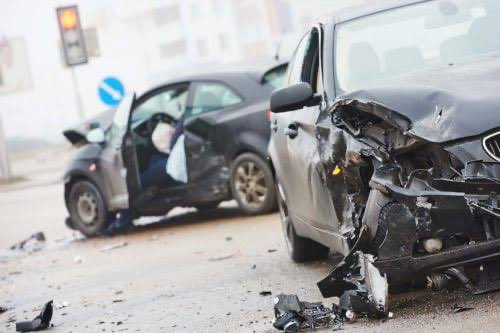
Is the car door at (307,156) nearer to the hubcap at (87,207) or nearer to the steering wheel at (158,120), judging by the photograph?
the steering wheel at (158,120)

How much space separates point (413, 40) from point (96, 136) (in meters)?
7.20

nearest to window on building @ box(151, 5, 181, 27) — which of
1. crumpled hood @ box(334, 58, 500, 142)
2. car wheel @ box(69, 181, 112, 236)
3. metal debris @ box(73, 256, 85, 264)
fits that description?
car wheel @ box(69, 181, 112, 236)

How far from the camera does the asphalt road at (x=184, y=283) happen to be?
6.25m

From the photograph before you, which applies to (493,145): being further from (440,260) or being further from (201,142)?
(201,142)

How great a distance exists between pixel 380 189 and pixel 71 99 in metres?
78.1

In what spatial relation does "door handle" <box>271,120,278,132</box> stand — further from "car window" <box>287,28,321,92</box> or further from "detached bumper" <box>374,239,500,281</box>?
"detached bumper" <box>374,239,500,281</box>

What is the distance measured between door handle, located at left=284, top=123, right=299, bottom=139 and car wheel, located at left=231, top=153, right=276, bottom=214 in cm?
527

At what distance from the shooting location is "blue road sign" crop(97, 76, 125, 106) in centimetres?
2366

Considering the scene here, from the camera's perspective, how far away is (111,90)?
77.8 feet

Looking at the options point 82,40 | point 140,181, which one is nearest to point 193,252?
point 140,181

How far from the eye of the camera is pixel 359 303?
5980mm

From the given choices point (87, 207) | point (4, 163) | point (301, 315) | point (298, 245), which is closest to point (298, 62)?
point (298, 245)

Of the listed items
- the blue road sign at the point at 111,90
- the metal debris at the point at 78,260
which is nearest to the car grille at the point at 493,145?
the metal debris at the point at 78,260

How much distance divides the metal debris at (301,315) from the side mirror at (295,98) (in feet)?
3.99
